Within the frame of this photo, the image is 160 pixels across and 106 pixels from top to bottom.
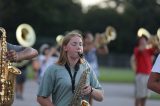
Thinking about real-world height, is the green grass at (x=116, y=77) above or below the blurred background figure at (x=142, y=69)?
below

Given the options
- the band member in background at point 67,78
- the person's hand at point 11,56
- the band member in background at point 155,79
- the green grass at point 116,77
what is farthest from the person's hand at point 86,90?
the green grass at point 116,77

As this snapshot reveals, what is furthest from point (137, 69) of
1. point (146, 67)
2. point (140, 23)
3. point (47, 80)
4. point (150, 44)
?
point (140, 23)

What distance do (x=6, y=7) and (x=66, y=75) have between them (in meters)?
56.8

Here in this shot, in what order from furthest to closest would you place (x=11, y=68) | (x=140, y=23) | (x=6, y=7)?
(x=140, y=23)
(x=6, y=7)
(x=11, y=68)

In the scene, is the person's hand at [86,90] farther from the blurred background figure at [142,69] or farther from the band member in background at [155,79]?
the blurred background figure at [142,69]

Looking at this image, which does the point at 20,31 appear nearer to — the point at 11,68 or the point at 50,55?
the point at 50,55

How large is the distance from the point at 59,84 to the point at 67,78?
0.37 ft

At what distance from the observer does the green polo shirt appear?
638 cm

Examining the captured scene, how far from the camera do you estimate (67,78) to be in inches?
251

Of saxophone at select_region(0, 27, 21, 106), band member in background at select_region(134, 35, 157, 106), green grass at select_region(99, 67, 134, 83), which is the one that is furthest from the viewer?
green grass at select_region(99, 67, 134, 83)

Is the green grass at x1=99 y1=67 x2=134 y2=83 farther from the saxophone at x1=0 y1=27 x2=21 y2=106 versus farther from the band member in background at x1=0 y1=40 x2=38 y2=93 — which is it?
the saxophone at x1=0 y1=27 x2=21 y2=106

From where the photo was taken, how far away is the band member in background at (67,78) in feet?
20.9

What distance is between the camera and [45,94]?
255 inches

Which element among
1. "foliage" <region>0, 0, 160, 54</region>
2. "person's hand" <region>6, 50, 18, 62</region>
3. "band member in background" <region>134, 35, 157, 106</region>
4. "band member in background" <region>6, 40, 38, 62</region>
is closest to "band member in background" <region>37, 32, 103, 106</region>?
"band member in background" <region>6, 40, 38, 62</region>
